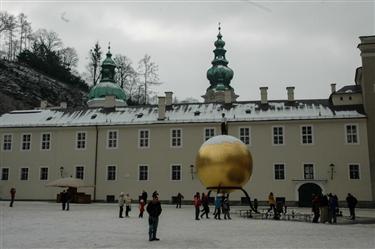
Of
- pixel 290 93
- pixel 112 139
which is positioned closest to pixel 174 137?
pixel 112 139

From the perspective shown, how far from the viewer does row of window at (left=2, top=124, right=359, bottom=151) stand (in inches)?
1542

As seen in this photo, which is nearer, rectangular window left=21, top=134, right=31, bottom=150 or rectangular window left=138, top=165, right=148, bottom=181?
rectangular window left=138, top=165, right=148, bottom=181

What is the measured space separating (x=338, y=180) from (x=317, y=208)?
17704 mm

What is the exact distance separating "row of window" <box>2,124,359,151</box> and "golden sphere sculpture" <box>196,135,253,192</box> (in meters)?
23.0

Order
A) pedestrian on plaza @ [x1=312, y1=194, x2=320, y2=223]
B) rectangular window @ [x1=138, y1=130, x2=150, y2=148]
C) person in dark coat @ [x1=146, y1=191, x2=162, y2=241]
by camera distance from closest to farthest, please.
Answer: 1. person in dark coat @ [x1=146, y1=191, x2=162, y2=241]
2. pedestrian on plaza @ [x1=312, y1=194, x2=320, y2=223]
3. rectangular window @ [x1=138, y1=130, x2=150, y2=148]

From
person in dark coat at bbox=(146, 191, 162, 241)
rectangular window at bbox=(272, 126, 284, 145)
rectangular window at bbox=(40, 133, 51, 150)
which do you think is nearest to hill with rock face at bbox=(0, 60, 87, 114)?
rectangular window at bbox=(40, 133, 51, 150)

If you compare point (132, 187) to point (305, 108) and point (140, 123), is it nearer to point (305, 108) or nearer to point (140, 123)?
point (140, 123)

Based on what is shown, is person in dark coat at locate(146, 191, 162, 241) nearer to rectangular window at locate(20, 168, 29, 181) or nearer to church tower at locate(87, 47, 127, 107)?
rectangular window at locate(20, 168, 29, 181)

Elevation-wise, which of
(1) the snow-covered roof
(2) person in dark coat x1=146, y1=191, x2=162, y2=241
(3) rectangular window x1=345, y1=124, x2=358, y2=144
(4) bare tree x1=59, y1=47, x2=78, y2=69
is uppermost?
(4) bare tree x1=59, y1=47, x2=78, y2=69

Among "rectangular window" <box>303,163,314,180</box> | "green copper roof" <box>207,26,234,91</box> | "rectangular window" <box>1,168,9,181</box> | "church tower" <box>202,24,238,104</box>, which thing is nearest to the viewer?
"rectangular window" <box>303,163,314,180</box>

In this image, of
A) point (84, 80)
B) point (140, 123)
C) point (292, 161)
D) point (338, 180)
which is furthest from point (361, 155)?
point (84, 80)

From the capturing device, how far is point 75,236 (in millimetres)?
14969

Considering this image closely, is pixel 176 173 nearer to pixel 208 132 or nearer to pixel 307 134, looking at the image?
pixel 208 132

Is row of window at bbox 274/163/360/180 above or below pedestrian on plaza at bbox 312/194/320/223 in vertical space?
above
